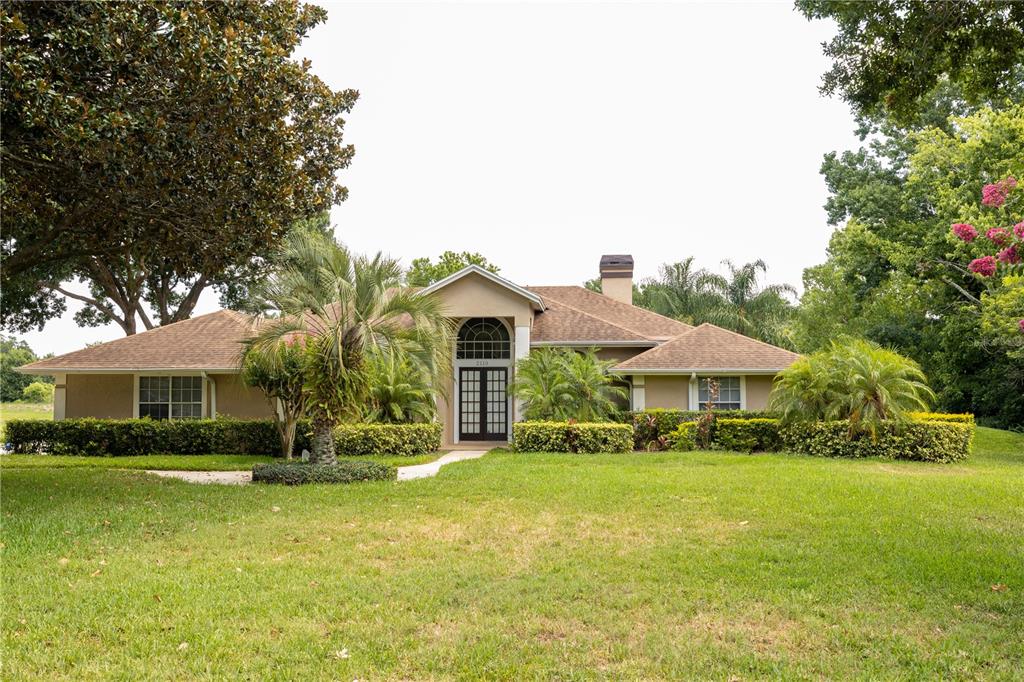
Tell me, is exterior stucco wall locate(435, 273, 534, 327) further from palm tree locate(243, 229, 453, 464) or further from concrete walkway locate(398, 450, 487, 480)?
palm tree locate(243, 229, 453, 464)

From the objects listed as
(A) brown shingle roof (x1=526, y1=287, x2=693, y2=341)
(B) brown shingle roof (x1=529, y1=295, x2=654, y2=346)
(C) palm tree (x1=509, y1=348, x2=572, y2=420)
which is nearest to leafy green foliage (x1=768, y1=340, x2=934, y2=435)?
(B) brown shingle roof (x1=529, y1=295, x2=654, y2=346)

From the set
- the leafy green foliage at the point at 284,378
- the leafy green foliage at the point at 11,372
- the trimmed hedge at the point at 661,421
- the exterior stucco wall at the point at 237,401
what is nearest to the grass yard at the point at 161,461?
the leafy green foliage at the point at 284,378

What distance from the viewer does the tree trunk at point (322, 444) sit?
46.7 ft

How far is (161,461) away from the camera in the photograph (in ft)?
58.5

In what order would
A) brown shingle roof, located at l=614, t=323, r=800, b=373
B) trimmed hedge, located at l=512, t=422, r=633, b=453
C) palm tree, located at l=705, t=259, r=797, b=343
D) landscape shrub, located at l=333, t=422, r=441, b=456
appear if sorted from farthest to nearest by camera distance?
palm tree, located at l=705, t=259, r=797, b=343 < brown shingle roof, located at l=614, t=323, r=800, b=373 < trimmed hedge, located at l=512, t=422, r=633, b=453 < landscape shrub, located at l=333, t=422, r=441, b=456

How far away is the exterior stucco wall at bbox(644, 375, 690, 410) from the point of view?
22.4m

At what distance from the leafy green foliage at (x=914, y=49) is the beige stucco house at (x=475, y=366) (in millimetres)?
13065

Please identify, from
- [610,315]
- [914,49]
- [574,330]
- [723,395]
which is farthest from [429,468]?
[610,315]

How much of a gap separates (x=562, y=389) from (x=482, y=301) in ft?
12.3

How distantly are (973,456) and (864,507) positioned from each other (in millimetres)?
11147

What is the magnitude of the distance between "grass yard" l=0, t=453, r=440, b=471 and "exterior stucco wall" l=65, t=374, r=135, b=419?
3.14m

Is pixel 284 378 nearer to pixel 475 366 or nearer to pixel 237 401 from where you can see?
pixel 237 401

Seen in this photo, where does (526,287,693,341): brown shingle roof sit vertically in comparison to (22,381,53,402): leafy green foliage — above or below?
above

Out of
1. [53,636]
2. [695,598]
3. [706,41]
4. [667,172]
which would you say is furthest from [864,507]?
[667,172]
